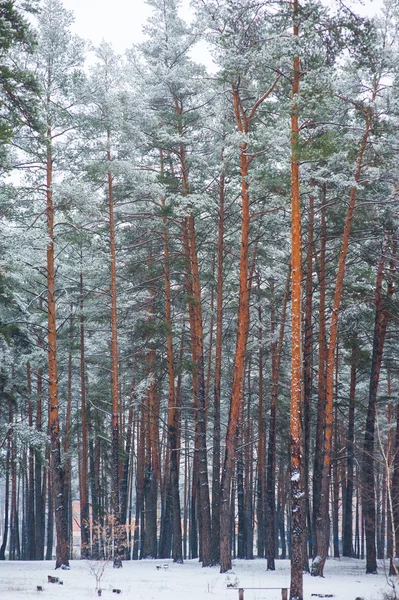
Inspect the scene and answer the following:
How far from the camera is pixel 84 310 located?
2295 centimetres

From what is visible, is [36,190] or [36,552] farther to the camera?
[36,552]

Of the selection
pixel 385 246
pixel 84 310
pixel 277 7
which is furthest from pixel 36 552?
pixel 277 7

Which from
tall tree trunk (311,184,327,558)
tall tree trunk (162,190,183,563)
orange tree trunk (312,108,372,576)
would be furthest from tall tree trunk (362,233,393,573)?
tall tree trunk (162,190,183,563)

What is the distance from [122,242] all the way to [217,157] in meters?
5.37

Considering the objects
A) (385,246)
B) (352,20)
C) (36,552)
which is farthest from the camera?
(36,552)

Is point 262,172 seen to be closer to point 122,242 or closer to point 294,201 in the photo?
point 294,201

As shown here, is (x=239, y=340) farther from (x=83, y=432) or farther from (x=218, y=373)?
(x=83, y=432)

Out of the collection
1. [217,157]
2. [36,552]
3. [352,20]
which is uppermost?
[217,157]

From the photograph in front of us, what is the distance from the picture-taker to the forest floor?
13.4 meters

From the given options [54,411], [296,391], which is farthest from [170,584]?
[296,391]

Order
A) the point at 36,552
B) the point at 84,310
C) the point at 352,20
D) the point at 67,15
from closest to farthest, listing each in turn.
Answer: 1. the point at 352,20
2. the point at 67,15
3. the point at 84,310
4. the point at 36,552

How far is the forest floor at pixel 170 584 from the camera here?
13406 millimetres

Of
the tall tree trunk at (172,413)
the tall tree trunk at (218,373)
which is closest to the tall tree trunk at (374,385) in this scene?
the tall tree trunk at (218,373)

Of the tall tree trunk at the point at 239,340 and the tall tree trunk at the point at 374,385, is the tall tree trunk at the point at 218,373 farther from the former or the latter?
the tall tree trunk at the point at 374,385
